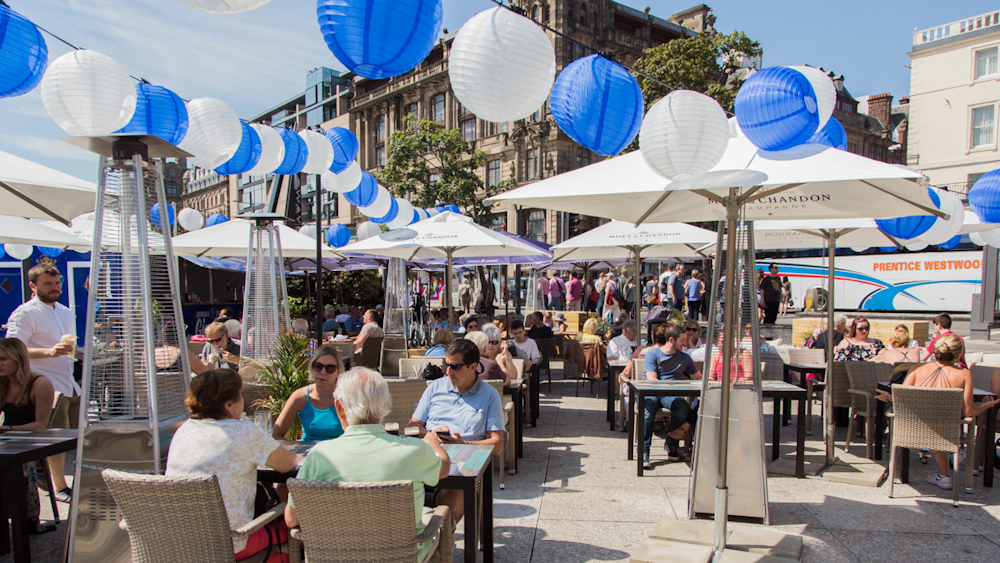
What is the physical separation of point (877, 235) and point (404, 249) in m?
6.46

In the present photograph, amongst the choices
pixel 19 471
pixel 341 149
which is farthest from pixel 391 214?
pixel 19 471

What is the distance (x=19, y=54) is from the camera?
3170 millimetres

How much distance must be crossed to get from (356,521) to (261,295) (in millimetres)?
5023

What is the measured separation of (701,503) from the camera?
4.12 m

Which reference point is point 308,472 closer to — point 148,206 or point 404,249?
point 148,206

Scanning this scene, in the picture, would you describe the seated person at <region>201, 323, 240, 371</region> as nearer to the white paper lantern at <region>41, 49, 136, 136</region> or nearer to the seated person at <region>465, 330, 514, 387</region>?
the seated person at <region>465, 330, 514, 387</region>

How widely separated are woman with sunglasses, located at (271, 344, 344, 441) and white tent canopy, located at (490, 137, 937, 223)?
1.53 m

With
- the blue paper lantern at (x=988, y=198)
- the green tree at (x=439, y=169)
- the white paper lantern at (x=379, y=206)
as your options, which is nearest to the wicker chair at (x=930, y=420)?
the blue paper lantern at (x=988, y=198)

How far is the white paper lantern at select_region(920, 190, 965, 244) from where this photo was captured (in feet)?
19.9

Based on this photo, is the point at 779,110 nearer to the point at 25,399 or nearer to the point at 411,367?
the point at 411,367

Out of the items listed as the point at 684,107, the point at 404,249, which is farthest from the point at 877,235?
the point at 404,249

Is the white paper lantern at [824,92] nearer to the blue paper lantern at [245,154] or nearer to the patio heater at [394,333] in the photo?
the blue paper lantern at [245,154]

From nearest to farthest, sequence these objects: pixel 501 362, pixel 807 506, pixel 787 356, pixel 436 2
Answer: pixel 436 2 < pixel 807 506 < pixel 501 362 < pixel 787 356

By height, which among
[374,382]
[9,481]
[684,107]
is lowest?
[9,481]
